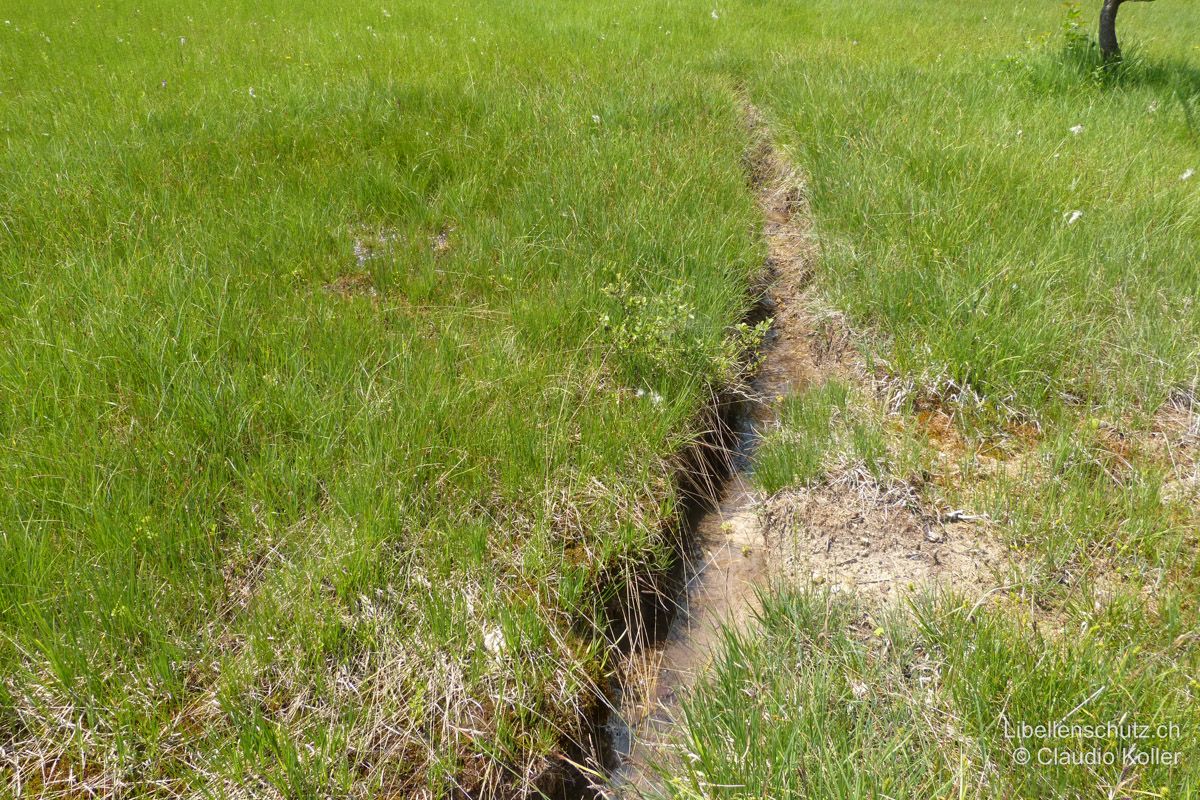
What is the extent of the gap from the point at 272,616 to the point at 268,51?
687 cm

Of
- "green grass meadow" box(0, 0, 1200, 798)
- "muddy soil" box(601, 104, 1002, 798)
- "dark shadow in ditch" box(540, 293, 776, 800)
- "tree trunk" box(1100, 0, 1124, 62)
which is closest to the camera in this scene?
"green grass meadow" box(0, 0, 1200, 798)

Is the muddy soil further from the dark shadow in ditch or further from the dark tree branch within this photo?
the dark tree branch

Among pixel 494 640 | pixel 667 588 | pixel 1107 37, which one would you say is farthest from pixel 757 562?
pixel 1107 37

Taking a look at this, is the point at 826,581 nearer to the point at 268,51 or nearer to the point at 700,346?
the point at 700,346

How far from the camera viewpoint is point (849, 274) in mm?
4031

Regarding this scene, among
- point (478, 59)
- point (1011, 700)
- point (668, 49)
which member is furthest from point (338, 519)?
point (668, 49)

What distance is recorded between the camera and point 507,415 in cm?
287

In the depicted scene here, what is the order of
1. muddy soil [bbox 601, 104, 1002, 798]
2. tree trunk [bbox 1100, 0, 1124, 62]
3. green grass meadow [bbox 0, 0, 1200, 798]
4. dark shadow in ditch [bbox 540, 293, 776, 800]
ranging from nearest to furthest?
1. green grass meadow [bbox 0, 0, 1200, 798]
2. dark shadow in ditch [bbox 540, 293, 776, 800]
3. muddy soil [bbox 601, 104, 1002, 798]
4. tree trunk [bbox 1100, 0, 1124, 62]

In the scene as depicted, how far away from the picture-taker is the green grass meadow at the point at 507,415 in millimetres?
1851

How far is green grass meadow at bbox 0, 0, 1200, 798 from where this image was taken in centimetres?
185

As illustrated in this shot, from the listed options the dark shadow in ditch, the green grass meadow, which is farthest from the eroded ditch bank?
the green grass meadow

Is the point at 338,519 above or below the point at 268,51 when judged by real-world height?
below

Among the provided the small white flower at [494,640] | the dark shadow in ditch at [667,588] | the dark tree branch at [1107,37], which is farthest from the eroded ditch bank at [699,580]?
the dark tree branch at [1107,37]

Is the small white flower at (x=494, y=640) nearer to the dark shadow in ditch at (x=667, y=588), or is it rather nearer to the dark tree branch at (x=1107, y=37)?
the dark shadow in ditch at (x=667, y=588)
